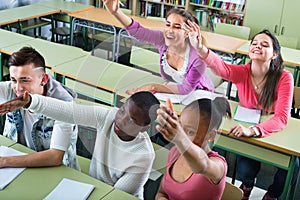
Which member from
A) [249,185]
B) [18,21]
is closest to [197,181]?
[249,185]

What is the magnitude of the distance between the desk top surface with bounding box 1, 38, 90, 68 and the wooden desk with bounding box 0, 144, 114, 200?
5.69 ft

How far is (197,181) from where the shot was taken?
1.69 m

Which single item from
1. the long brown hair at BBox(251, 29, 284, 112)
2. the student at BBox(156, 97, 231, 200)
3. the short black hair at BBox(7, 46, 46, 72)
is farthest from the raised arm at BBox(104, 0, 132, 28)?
the student at BBox(156, 97, 231, 200)

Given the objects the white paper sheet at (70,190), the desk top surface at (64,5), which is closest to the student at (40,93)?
the white paper sheet at (70,190)

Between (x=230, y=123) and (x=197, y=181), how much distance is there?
3.42ft

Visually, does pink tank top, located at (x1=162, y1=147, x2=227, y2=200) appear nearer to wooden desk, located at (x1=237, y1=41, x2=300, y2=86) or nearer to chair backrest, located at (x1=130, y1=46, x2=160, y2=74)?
chair backrest, located at (x1=130, y1=46, x2=160, y2=74)

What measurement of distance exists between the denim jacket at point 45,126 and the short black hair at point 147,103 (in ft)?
2.81

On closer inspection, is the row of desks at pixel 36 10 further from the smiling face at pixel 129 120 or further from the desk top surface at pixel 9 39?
the smiling face at pixel 129 120

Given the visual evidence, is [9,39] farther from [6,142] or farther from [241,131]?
[241,131]

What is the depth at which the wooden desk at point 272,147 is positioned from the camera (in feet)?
8.18

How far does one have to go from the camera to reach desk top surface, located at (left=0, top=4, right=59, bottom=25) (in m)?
5.10

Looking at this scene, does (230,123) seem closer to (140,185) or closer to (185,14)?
(185,14)

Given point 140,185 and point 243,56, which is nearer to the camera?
point 140,185

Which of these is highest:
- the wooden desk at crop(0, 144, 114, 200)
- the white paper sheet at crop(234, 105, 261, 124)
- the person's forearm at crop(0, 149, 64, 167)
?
the white paper sheet at crop(234, 105, 261, 124)
